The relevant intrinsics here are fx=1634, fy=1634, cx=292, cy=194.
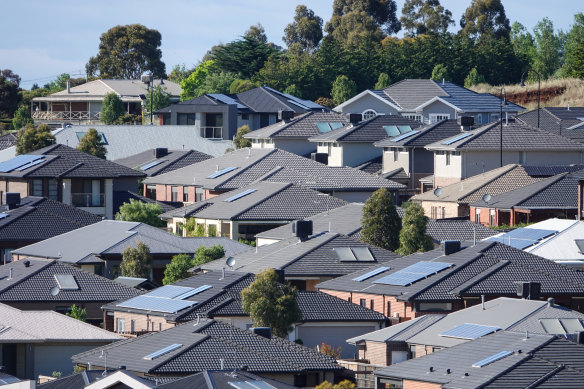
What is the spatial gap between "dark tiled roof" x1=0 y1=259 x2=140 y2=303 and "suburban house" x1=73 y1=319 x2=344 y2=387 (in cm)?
1313

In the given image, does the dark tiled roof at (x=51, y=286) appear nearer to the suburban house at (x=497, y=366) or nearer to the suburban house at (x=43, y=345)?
the suburban house at (x=43, y=345)

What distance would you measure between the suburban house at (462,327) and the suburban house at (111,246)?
68.0ft

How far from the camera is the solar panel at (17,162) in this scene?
9761 centimetres

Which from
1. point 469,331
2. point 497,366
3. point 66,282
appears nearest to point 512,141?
point 66,282

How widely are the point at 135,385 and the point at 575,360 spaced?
12.8m

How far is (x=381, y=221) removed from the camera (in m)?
75.5

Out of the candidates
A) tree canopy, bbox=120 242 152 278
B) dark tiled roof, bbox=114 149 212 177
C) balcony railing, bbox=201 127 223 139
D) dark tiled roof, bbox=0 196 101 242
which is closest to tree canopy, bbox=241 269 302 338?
tree canopy, bbox=120 242 152 278

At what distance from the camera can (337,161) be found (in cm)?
11019

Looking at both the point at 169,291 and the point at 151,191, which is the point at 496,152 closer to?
the point at 151,191

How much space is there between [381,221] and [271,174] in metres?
24.0

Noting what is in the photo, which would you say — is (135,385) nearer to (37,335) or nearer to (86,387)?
(86,387)

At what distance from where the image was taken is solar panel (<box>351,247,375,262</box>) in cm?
7019

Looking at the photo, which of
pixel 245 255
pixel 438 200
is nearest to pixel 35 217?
pixel 245 255

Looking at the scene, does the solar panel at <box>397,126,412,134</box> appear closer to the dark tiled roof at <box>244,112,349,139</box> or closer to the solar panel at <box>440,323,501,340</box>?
the dark tiled roof at <box>244,112,349,139</box>
